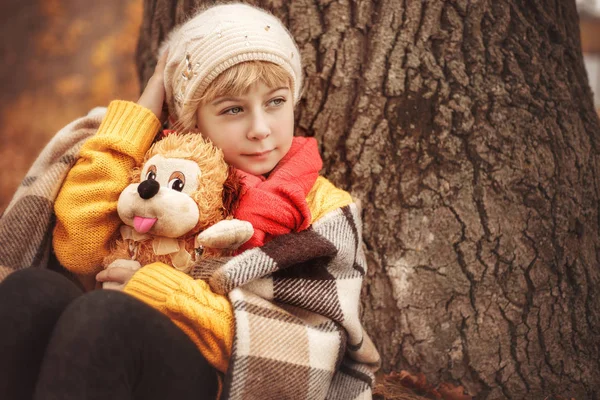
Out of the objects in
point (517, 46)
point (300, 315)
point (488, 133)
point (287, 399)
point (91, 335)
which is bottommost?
point (287, 399)

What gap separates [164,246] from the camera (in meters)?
1.66

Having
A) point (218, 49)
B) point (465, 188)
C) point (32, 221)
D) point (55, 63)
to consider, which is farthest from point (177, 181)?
point (55, 63)

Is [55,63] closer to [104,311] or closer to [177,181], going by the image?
[177,181]

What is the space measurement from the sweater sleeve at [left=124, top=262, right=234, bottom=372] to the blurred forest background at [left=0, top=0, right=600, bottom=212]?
4982 millimetres

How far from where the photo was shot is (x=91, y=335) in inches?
51.5

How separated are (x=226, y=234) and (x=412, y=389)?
3.34 ft

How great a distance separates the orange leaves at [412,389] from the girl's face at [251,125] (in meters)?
0.91

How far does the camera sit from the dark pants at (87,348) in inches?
50.6

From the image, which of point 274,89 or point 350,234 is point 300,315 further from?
point 274,89

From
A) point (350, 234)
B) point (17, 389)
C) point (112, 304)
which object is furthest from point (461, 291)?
point (17, 389)

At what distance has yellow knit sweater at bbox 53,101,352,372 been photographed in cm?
151

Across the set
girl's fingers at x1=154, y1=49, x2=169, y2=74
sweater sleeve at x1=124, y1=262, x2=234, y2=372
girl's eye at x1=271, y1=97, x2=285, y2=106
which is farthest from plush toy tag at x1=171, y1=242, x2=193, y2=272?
girl's fingers at x1=154, y1=49, x2=169, y2=74

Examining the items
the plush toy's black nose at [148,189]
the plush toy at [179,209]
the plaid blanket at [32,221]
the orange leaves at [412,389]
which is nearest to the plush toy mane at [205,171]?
the plush toy at [179,209]

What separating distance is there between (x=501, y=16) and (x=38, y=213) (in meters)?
1.79
